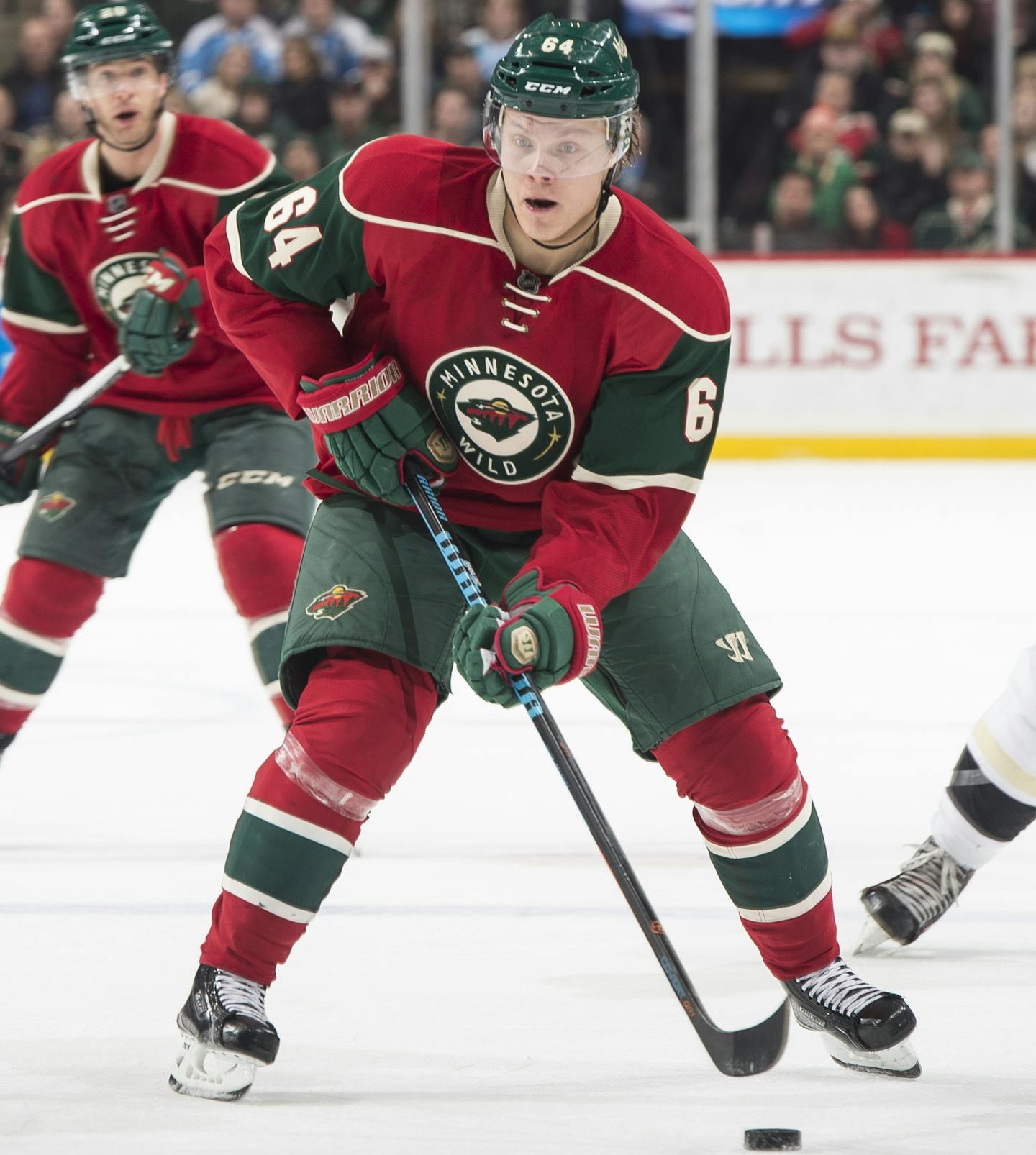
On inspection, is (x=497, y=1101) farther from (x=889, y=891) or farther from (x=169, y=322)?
(x=169, y=322)

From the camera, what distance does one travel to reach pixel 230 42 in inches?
307

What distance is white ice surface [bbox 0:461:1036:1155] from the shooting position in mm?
1924

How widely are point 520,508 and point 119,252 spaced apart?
1.04 meters

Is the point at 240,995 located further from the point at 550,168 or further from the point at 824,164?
the point at 824,164

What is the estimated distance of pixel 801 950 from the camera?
208 centimetres

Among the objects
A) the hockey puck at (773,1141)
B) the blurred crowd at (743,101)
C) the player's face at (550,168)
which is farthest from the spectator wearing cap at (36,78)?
the hockey puck at (773,1141)

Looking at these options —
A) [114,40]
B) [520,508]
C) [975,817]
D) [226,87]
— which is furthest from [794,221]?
[520,508]

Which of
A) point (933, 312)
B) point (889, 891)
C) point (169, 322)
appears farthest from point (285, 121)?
point (889, 891)

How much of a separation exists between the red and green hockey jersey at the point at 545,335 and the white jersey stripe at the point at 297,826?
1.07ft

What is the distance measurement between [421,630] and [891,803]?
1335mm

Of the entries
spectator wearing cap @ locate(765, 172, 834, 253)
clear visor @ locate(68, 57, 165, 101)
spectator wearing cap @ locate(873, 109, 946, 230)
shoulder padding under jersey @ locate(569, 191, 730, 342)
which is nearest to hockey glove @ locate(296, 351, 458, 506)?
shoulder padding under jersey @ locate(569, 191, 730, 342)

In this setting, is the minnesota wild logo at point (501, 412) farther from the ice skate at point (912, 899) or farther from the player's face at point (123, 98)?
the player's face at point (123, 98)

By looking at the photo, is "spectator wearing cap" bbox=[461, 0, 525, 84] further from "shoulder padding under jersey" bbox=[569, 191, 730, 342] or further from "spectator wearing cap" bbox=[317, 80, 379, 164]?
"shoulder padding under jersey" bbox=[569, 191, 730, 342]

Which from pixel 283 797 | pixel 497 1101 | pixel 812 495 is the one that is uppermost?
pixel 283 797
